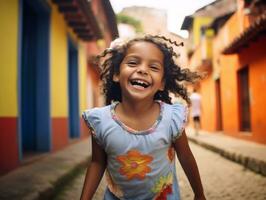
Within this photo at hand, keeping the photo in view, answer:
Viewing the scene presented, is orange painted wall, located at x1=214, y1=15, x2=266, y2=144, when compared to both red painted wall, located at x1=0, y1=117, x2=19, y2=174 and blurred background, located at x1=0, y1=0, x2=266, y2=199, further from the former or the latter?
red painted wall, located at x1=0, y1=117, x2=19, y2=174

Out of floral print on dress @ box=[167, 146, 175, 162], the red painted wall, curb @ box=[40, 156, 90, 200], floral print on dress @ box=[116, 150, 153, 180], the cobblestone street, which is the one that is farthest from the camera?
the red painted wall

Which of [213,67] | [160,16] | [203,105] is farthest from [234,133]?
[160,16]

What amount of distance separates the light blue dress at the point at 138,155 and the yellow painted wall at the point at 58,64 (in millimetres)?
6052

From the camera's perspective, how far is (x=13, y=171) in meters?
5.23

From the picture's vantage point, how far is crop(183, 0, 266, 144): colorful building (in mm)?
9688

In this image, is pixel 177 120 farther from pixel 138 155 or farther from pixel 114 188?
pixel 114 188

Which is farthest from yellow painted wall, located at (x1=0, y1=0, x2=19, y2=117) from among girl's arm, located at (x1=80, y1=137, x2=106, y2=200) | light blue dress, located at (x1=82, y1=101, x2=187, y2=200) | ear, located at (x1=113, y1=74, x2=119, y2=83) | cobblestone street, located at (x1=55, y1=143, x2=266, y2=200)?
light blue dress, located at (x1=82, y1=101, x2=187, y2=200)

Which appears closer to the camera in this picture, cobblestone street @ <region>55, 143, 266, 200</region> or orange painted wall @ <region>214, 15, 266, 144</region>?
cobblestone street @ <region>55, 143, 266, 200</region>

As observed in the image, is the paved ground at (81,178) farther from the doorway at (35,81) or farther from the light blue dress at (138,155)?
the light blue dress at (138,155)

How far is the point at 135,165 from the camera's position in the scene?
6.89 feet

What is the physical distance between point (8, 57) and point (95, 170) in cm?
350

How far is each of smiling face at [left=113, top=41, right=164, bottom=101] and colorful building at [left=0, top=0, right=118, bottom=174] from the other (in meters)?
3.17

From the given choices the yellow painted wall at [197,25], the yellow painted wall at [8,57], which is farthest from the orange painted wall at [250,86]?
the yellow painted wall at [197,25]

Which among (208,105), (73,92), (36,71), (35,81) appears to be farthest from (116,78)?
(208,105)
